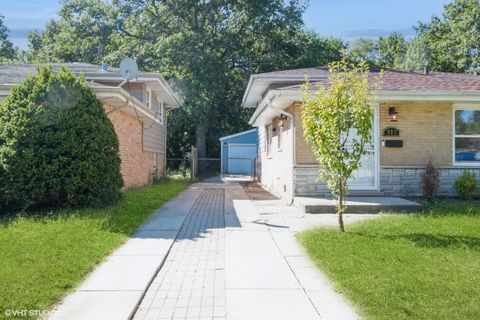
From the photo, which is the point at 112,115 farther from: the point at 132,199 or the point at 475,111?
the point at 475,111

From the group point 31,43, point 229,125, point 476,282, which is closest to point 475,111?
point 476,282

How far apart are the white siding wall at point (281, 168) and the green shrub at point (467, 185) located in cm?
428

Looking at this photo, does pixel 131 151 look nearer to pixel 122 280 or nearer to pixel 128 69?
pixel 128 69

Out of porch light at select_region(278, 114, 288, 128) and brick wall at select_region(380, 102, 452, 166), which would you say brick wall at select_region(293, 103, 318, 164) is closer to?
porch light at select_region(278, 114, 288, 128)

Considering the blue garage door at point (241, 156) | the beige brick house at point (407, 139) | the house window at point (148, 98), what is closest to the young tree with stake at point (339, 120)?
the beige brick house at point (407, 139)

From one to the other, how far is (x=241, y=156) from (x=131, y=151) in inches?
706

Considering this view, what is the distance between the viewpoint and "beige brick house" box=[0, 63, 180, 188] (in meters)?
12.0

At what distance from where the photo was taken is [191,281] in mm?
5156

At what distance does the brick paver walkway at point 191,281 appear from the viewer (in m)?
4.21

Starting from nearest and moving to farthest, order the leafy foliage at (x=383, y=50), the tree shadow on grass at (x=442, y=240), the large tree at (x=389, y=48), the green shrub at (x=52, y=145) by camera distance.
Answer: the tree shadow on grass at (x=442, y=240)
the green shrub at (x=52, y=145)
the leafy foliage at (x=383, y=50)
the large tree at (x=389, y=48)

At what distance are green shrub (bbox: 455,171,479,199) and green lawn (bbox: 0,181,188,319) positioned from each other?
7830 millimetres

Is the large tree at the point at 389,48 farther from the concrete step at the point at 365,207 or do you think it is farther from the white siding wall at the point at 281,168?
the concrete step at the point at 365,207

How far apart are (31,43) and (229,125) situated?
763 inches
